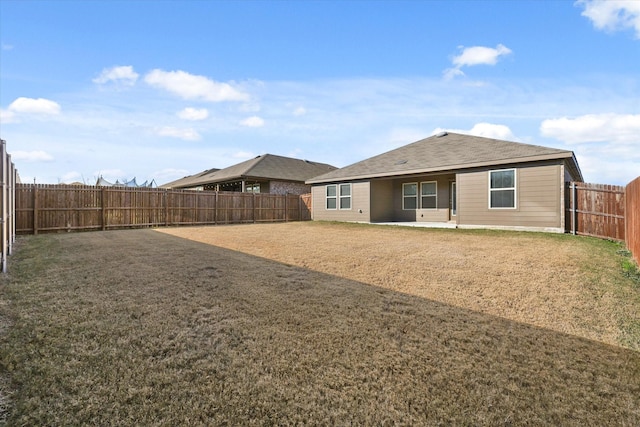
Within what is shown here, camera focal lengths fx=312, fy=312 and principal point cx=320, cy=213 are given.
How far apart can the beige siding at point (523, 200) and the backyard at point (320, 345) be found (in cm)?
535

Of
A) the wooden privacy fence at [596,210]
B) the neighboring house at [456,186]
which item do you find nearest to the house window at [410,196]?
the neighboring house at [456,186]

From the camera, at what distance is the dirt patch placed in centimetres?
368

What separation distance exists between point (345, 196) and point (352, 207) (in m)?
0.85

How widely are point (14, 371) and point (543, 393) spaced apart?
375 centimetres

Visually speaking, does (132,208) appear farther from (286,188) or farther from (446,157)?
(446,157)

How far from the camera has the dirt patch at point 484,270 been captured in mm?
3682

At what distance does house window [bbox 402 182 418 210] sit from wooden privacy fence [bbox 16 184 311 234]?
7.00 metres

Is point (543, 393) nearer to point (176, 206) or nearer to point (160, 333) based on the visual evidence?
point (160, 333)

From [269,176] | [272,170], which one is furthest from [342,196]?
[272,170]

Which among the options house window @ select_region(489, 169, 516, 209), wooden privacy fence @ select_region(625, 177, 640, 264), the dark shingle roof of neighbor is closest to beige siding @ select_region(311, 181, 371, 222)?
the dark shingle roof of neighbor

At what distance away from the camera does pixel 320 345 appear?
2.76 meters

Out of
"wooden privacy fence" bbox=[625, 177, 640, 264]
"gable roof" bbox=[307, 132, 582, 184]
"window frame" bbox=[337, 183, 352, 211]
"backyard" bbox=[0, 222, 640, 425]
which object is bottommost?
"backyard" bbox=[0, 222, 640, 425]

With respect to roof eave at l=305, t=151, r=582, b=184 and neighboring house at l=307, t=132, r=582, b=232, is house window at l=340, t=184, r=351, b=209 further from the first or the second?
roof eave at l=305, t=151, r=582, b=184

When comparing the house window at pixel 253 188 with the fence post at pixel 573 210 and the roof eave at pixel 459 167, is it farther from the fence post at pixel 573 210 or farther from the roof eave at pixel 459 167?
the fence post at pixel 573 210
